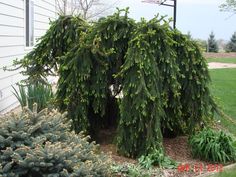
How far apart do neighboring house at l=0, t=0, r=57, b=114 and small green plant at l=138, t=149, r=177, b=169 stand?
3669 mm

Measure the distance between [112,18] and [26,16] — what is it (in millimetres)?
4709

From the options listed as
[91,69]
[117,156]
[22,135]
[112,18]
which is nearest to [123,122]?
[117,156]

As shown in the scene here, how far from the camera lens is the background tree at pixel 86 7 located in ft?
65.3

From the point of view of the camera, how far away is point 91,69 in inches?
221

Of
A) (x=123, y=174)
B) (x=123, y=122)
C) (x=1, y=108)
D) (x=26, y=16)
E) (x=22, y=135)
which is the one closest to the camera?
(x=22, y=135)

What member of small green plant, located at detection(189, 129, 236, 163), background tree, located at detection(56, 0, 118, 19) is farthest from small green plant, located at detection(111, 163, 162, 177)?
background tree, located at detection(56, 0, 118, 19)

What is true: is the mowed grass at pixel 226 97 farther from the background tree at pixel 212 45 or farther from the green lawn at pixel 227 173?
the background tree at pixel 212 45

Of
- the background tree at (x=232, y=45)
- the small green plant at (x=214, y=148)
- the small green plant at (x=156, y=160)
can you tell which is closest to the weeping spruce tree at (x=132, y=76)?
the small green plant at (x=156, y=160)

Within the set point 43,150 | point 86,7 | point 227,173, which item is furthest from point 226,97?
point 86,7

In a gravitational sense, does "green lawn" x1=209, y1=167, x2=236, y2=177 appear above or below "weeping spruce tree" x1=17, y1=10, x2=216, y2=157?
below

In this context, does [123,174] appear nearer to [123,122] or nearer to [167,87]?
[123,122]

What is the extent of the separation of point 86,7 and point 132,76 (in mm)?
17248

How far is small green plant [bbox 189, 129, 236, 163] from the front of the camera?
5.36 metres

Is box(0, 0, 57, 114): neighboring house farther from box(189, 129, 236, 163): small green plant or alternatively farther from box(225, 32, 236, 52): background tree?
box(225, 32, 236, 52): background tree
